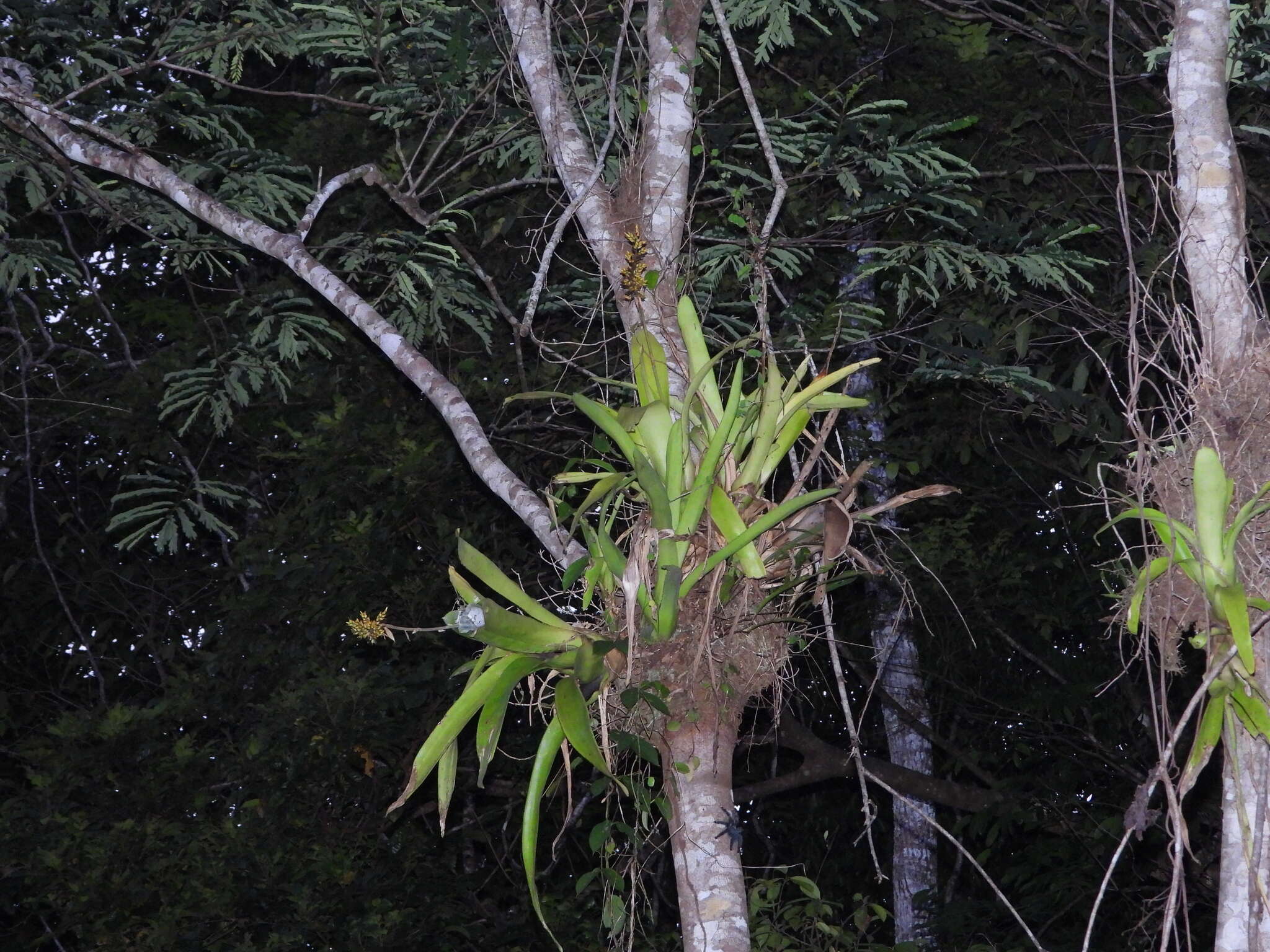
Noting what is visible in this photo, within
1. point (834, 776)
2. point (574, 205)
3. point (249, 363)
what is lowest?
point (834, 776)

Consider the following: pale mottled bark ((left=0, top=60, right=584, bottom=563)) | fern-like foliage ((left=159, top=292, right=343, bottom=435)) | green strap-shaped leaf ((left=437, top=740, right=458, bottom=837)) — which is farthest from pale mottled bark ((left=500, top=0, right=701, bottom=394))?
fern-like foliage ((left=159, top=292, right=343, bottom=435))

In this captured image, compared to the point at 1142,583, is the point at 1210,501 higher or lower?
higher

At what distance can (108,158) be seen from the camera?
363cm

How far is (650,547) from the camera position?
7.77ft

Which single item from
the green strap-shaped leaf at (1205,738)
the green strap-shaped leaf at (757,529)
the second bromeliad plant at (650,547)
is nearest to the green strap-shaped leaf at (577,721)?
the second bromeliad plant at (650,547)

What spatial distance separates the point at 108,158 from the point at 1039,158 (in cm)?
341

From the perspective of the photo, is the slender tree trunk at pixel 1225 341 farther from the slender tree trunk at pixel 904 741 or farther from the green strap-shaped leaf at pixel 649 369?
the slender tree trunk at pixel 904 741

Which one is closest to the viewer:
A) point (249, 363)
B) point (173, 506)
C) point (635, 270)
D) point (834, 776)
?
point (635, 270)

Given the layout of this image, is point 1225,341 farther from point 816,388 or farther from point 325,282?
point 325,282

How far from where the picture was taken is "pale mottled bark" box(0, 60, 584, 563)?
2.89 meters

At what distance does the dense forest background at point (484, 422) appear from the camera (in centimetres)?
432

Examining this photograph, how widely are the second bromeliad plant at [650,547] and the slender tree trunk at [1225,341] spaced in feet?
2.07

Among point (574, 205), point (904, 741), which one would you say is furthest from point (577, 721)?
point (904, 741)

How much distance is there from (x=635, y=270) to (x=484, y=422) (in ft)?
9.70
